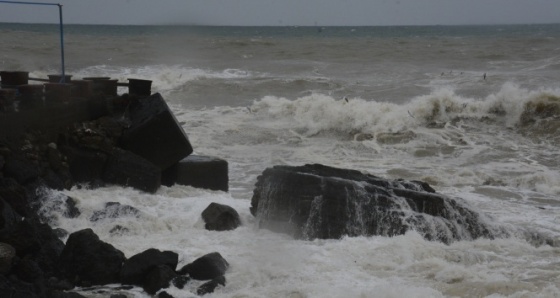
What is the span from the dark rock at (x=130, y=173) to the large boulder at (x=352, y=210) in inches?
70.6

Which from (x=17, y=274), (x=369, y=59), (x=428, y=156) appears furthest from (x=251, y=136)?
(x=369, y=59)

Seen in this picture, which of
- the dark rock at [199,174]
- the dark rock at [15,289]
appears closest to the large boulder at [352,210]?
the dark rock at [199,174]

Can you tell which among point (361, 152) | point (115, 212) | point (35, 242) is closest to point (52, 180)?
point (115, 212)

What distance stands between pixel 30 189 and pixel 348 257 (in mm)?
3953

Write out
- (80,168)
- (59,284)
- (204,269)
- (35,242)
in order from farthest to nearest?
1. (80,168)
2. (204,269)
3. (35,242)
4. (59,284)

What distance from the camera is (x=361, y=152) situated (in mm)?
15391

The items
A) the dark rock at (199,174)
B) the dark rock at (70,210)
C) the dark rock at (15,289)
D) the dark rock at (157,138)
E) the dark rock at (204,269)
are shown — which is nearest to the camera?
the dark rock at (15,289)

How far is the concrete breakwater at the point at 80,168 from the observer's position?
22.9 ft

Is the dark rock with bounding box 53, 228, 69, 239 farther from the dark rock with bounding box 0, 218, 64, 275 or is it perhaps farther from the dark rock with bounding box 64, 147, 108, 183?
the dark rock with bounding box 64, 147, 108, 183

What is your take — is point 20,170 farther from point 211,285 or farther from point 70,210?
point 211,285

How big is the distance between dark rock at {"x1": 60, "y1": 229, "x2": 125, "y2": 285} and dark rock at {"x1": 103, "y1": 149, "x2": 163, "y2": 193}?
107 inches

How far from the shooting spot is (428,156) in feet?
49.2

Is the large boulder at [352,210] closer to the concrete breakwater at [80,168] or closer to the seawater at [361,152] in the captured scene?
the seawater at [361,152]

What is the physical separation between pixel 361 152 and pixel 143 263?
890 centimetres
